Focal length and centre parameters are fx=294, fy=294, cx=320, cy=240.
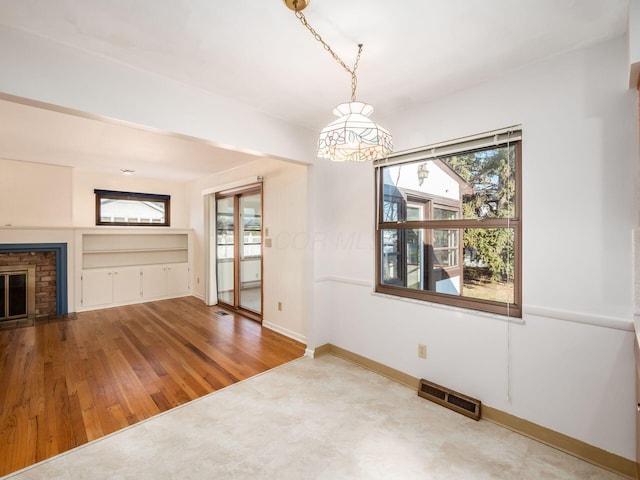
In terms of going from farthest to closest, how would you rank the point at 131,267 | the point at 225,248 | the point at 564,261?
1. the point at 131,267
2. the point at 225,248
3. the point at 564,261

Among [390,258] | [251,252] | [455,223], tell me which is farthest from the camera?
[251,252]

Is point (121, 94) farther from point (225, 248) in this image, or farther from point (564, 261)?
point (225, 248)

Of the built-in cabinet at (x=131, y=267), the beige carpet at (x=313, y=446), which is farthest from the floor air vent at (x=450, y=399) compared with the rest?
the built-in cabinet at (x=131, y=267)

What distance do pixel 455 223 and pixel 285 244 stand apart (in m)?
2.22

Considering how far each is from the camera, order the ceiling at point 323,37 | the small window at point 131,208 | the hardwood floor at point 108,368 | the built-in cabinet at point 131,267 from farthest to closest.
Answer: the small window at point 131,208 < the built-in cabinet at point 131,267 < the hardwood floor at point 108,368 < the ceiling at point 323,37

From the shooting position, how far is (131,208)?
231 inches

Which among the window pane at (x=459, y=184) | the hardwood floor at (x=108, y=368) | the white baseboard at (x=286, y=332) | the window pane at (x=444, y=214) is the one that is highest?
the window pane at (x=459, y=184)

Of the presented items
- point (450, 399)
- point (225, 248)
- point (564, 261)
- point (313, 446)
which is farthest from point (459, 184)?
point (225, 248)

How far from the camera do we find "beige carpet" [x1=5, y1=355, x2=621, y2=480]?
1.69m

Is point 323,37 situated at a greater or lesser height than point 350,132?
greater

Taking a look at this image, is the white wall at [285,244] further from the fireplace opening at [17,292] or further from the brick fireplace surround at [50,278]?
the fireplace opening at [17,292]

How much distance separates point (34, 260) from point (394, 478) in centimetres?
600

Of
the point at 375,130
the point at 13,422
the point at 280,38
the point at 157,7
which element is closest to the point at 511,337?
the point at 375,130

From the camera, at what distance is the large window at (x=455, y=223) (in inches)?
84.7
